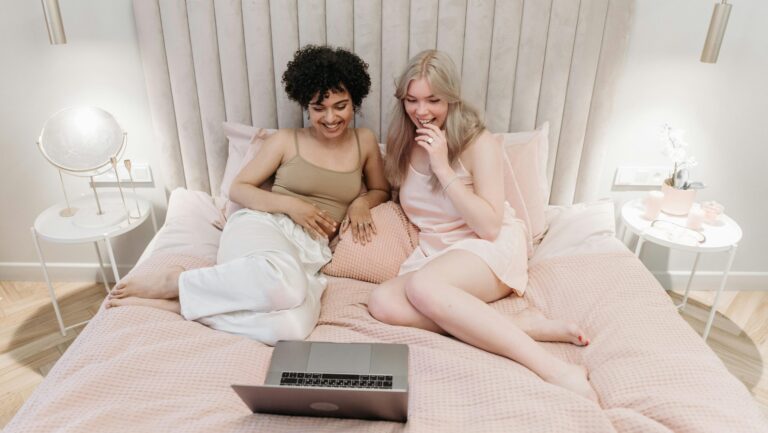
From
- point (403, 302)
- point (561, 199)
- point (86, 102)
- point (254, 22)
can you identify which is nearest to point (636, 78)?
point (561, 199)

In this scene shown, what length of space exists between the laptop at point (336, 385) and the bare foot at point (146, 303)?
0.45m

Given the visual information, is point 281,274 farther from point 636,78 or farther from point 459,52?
point 636,78

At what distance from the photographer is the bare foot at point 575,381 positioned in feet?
3.82

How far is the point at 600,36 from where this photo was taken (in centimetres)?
184

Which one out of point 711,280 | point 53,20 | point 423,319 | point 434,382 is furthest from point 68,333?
point 711,280

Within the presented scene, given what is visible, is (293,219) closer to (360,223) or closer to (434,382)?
(360,223)

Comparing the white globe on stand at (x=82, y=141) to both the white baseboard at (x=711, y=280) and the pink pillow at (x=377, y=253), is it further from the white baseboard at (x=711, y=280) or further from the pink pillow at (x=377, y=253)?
the white baseboard at (x=711, y=280)

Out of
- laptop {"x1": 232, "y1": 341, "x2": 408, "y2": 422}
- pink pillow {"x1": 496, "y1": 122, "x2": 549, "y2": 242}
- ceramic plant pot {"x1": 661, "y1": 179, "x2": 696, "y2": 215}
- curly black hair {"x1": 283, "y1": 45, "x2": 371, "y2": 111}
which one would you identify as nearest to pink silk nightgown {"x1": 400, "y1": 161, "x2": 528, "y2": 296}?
pink pillow {"x1": 496, "y1": 122, "x2": 549, "y2": 242}

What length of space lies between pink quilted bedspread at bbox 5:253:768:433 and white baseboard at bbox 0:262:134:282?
1.11 metres

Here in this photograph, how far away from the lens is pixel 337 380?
1031 mm

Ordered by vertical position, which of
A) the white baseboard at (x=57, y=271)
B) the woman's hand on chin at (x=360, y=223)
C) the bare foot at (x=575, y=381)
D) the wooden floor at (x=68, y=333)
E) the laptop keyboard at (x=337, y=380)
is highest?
the woman's hand on chin at (x=360, y=223)

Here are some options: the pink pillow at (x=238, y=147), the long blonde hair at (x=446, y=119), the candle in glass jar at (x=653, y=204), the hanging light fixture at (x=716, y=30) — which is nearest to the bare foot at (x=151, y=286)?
the pink pillow at (x=238, y=147)

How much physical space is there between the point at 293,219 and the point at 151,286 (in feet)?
1.54

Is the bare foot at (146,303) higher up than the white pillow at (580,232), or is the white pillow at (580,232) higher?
the white pillow at (580,232)
